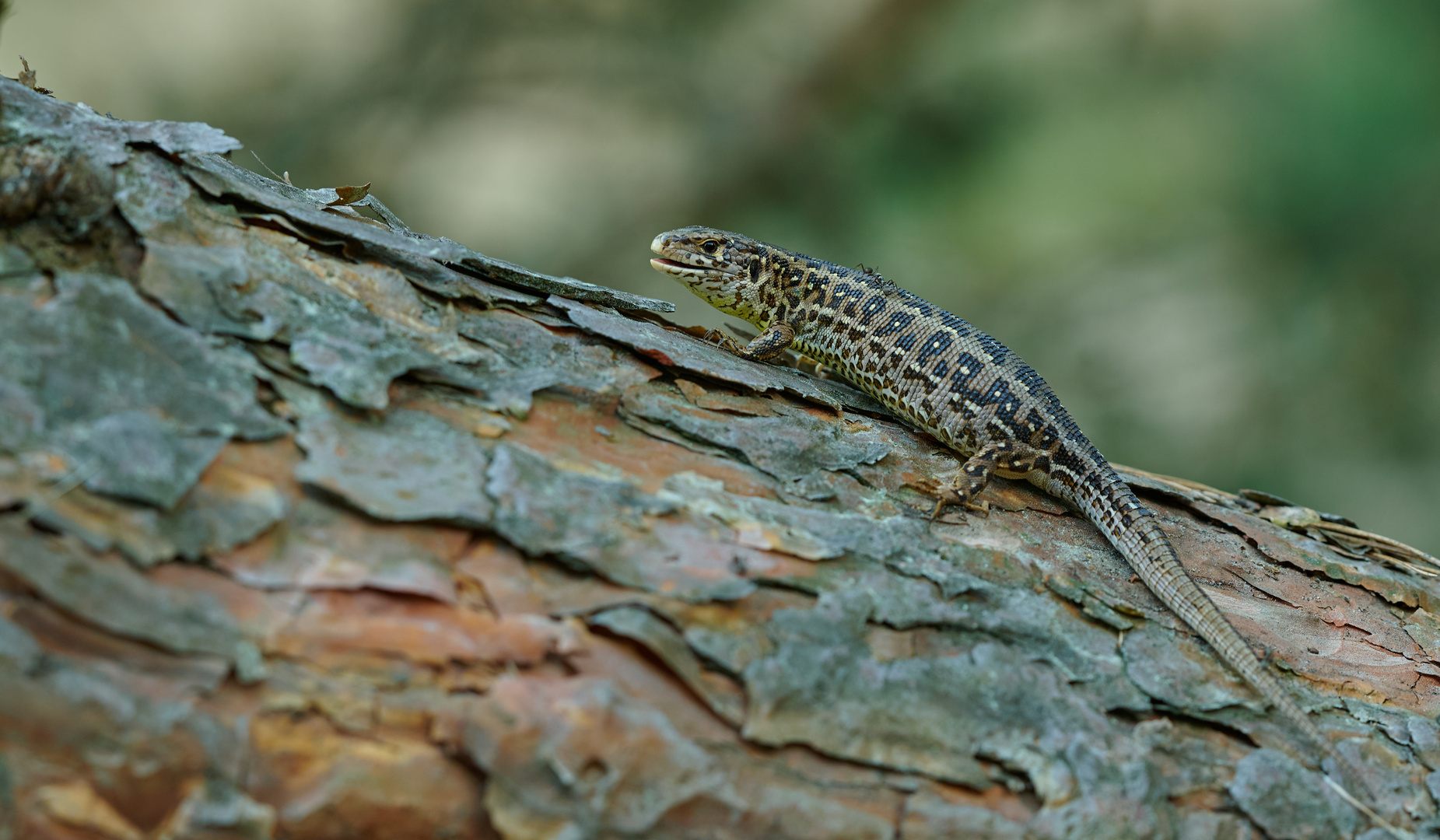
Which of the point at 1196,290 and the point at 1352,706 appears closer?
the point at 1352,706

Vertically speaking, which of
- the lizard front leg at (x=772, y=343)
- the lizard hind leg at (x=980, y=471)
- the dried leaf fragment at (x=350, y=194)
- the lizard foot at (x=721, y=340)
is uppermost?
the lizard front leg at (x=772, y=343)

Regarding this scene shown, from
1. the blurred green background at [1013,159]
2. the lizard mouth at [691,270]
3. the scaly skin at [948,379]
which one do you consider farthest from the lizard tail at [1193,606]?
the blurred green background at [1013,159]

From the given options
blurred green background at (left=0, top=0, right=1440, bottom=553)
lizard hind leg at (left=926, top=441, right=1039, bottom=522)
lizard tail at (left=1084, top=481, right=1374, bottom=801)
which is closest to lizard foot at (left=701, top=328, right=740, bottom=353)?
lizard hind leg at (left=926, top=441, right=1039, bottom=522)

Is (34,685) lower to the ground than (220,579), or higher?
lower

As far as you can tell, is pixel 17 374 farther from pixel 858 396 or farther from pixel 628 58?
pixel 628 58

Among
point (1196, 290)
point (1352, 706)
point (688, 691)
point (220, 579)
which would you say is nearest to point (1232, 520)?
point (1352, 706)

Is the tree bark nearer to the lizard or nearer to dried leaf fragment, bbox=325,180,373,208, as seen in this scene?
the lizard

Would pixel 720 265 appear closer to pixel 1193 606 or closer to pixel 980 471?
pixel 980 471

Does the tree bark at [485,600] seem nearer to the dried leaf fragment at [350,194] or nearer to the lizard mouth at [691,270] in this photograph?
the dried leaf fragment at [350,194]
